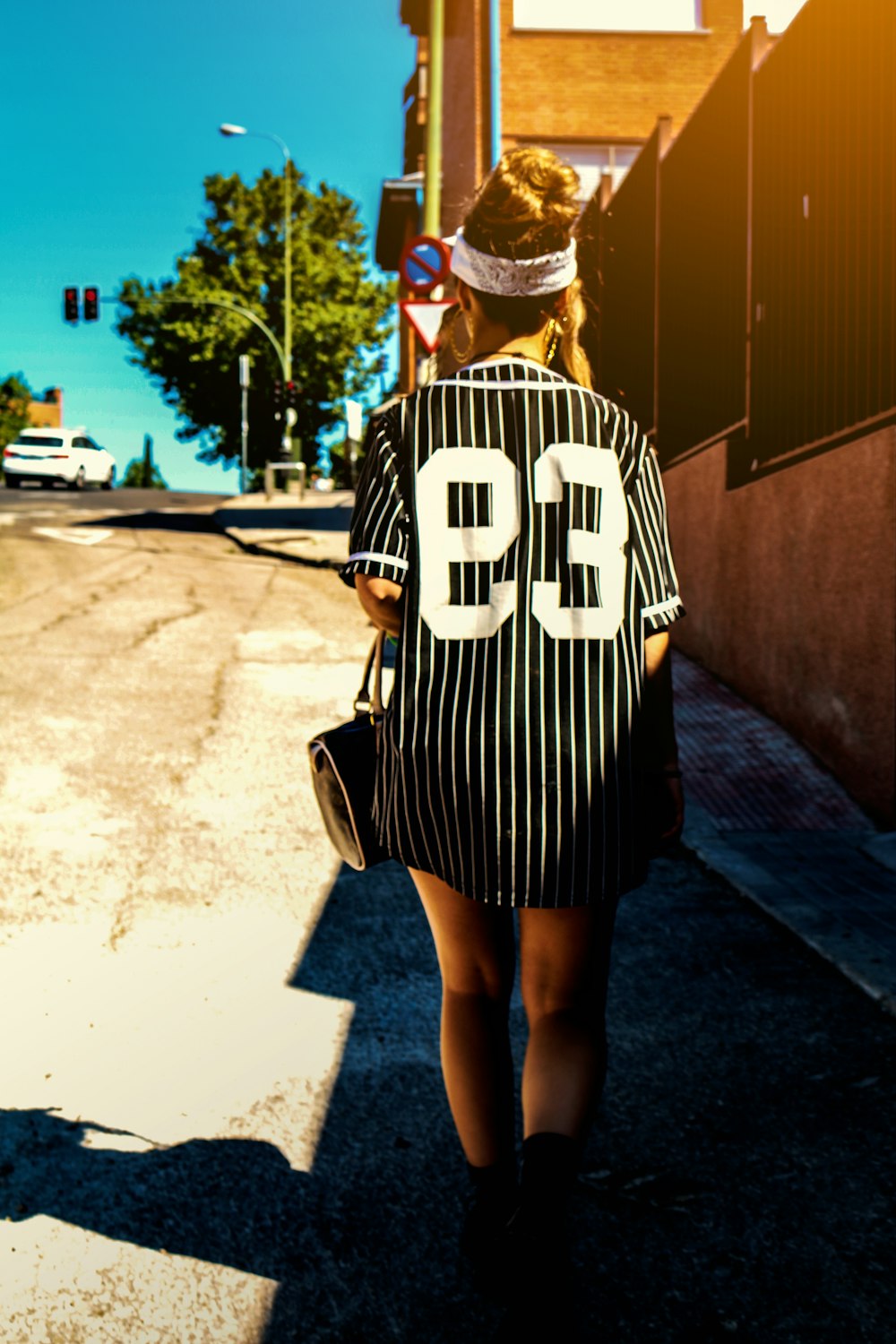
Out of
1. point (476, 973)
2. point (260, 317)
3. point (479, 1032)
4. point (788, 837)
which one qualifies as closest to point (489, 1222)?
point (479, 1032)

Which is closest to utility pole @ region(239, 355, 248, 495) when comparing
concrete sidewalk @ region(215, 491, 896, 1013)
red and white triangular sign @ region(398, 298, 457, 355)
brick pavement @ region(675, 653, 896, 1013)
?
red and white triangular sign @ region(398, 298, 457, 355)

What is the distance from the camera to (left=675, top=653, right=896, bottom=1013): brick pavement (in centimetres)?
433

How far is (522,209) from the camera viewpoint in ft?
6.90

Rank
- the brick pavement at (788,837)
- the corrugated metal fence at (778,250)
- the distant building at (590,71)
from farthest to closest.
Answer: the distant building at (590,71) < the corrugated metal fence at (778,250) < the brick pavement at (788,837)

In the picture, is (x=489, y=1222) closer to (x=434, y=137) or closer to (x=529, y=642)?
(x=529, y=642)

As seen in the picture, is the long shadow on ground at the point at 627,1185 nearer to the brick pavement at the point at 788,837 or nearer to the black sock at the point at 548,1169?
the black sock at the point at 548,1169

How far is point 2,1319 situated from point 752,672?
20.0 feet

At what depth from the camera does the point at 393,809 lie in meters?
2.14

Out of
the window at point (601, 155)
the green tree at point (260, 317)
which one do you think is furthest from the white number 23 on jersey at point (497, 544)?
the green tree at point (260, 317)

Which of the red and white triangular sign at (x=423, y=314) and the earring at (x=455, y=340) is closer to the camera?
the earring at (x=455, y=340)

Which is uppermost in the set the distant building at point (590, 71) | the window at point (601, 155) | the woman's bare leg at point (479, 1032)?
the distant building at point (590, 71)

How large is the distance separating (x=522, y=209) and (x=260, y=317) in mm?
41047

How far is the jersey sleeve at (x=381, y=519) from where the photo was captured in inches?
80.9

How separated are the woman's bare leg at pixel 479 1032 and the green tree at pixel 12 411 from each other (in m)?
80.7
